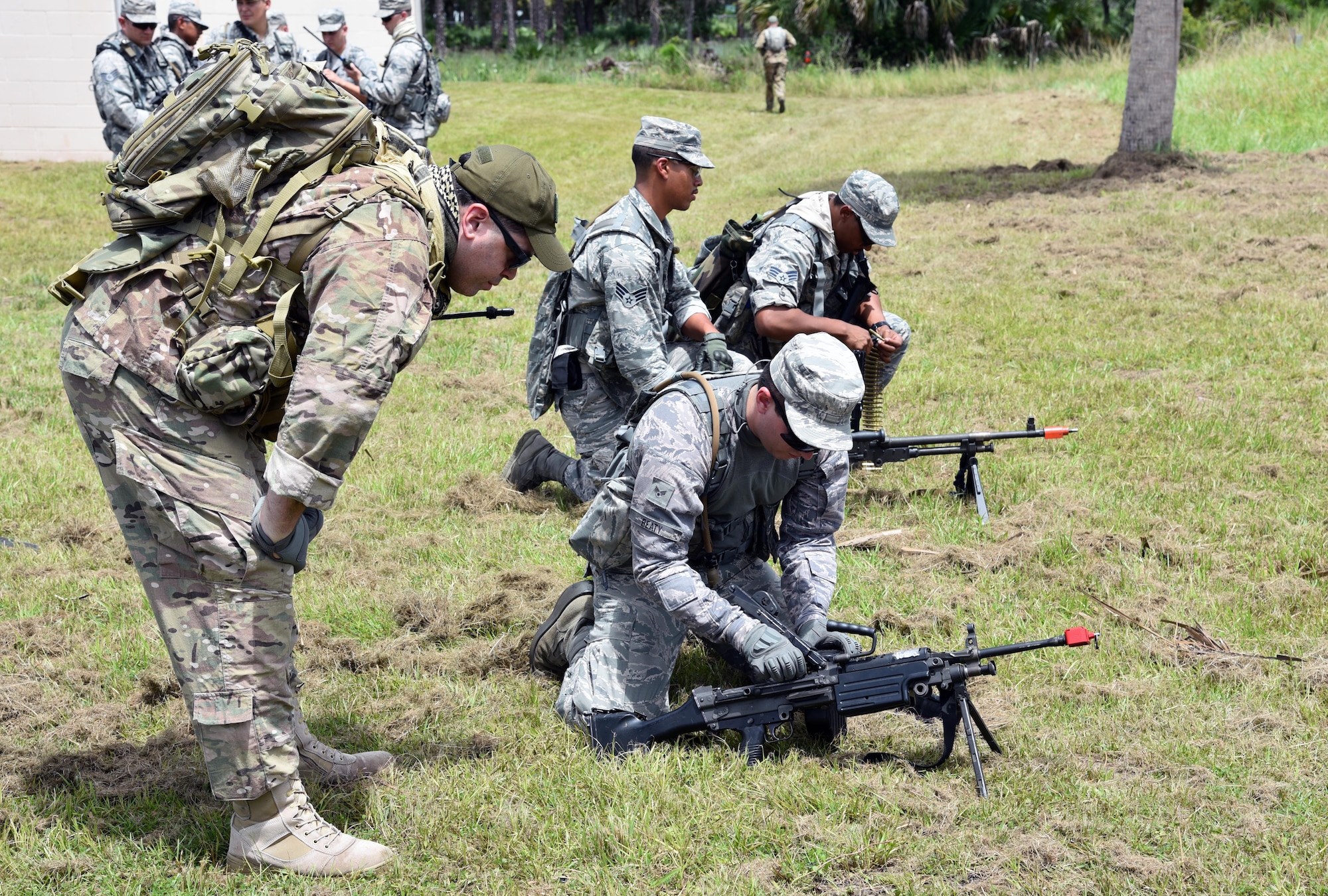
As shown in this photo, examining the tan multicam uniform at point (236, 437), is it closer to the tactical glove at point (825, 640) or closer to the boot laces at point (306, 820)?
the boot laces at point (306, 820)

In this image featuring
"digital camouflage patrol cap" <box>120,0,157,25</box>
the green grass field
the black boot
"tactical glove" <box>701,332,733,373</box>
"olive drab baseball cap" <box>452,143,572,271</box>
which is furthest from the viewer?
"digital camouflage patrol cap" <box>120,0,157,25</box>

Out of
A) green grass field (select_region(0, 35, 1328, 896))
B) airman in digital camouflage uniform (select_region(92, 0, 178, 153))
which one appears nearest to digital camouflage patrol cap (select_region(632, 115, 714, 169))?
green grass field (select_region(0, 35, 1328, 896))

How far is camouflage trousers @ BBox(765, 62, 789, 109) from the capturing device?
2448 cm

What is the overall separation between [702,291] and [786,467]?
2.56 metres

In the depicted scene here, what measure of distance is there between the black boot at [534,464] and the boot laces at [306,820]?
324cm

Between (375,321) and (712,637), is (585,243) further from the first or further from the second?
(375,321)

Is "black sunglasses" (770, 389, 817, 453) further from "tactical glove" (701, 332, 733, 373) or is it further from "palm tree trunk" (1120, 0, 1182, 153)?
"palm tree trunk" (1120, 0, 1182, 153)

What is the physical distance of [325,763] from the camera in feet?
12.5

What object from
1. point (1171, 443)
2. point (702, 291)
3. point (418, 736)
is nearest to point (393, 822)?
point (418, 736)

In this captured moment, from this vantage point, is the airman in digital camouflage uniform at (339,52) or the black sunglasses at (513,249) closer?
the black sunglasses at (513,249)

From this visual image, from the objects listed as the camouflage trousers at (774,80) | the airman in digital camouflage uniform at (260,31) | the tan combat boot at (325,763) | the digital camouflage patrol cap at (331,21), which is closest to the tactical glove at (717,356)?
the tan combat boot at (325,763)

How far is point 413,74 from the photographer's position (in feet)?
37.7

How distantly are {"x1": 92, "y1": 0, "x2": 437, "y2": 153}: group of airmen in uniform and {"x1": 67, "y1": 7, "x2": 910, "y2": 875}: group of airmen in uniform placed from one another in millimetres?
5567

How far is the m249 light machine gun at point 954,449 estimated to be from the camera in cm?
Result: 611
